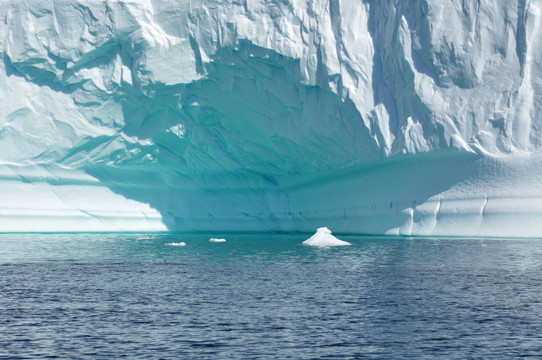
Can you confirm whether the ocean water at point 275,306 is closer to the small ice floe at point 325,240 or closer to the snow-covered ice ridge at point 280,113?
the small ice floe at point 325,240

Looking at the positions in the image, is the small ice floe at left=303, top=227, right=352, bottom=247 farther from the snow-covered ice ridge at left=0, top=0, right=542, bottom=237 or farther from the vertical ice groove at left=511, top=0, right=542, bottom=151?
the vertical ice groove at left=511, top=0, right=542, bottom=151

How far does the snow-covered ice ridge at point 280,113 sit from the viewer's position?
19047mm

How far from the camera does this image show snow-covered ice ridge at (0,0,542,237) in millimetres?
19047

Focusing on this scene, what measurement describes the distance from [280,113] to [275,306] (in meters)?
14.1

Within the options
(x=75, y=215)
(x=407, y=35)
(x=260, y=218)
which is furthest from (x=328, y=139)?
(x=75, y=215)

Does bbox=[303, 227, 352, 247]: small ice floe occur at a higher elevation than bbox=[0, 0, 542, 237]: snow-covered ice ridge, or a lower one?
lower

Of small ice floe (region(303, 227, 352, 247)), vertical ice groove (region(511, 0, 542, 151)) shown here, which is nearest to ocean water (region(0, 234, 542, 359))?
small ice floe (region(303, 227, 352, 247))

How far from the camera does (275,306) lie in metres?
8.98

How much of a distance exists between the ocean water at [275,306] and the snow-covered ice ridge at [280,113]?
4.52m

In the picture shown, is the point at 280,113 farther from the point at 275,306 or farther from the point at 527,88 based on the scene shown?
the point at 275,306

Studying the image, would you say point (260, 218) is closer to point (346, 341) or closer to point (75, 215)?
point (75, 215)

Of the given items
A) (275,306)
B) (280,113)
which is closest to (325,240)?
(280,113)

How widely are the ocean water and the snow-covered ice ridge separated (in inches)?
178

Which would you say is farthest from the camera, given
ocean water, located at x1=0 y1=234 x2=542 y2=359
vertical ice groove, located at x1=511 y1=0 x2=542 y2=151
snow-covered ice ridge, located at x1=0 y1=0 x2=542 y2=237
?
snow-covered ice ridge, located at x1=0 y1=0 x2=542 y2=237
